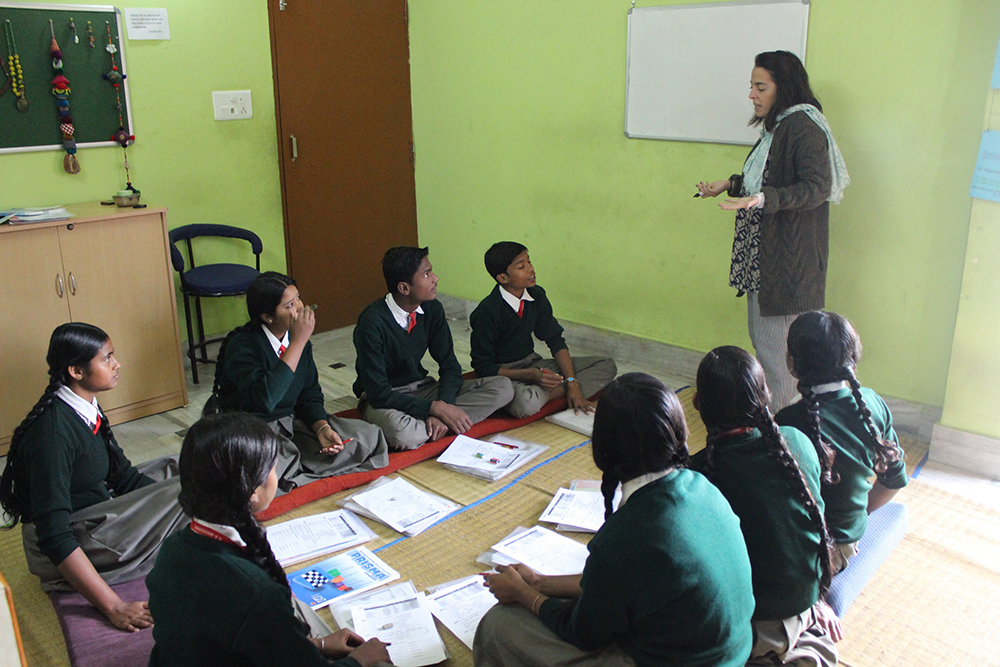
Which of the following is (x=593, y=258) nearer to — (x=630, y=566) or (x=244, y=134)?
(x=244, y=134)

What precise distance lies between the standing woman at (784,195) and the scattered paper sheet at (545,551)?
1311 mm

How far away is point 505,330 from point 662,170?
116cm

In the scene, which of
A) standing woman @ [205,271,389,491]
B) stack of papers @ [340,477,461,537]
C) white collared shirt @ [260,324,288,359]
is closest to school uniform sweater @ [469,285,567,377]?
standing woman @ [205,271,389,491]

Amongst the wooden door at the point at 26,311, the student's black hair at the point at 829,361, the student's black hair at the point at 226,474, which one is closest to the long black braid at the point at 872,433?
the student's black hair at the point at 829,361

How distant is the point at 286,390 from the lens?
2.78 metres

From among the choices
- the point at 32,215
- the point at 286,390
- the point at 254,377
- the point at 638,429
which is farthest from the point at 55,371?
the point at 638,429

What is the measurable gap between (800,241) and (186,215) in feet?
9.68

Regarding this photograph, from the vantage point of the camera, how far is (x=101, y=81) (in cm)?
383

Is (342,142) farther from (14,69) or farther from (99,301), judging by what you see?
(99,301)

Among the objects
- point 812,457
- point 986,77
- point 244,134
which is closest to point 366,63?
point 244,134

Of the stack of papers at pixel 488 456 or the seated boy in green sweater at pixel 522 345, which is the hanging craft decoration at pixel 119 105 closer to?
the seated boy in green sweater at pixel 522 345

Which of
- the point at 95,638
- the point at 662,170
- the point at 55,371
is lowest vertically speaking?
the point at 95,638

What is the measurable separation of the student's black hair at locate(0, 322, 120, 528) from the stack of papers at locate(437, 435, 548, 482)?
123 cm

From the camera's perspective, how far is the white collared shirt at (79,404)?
7.09ft
